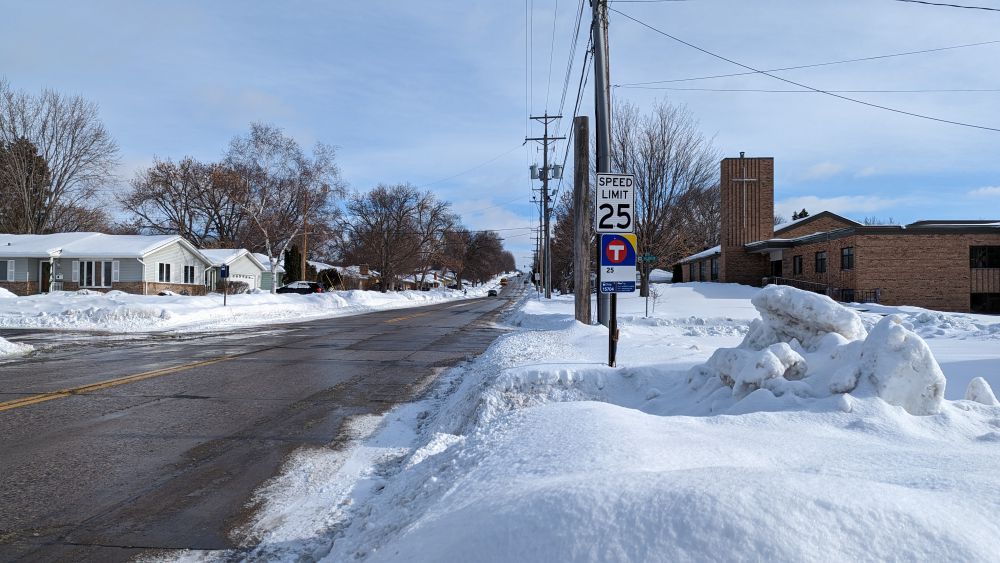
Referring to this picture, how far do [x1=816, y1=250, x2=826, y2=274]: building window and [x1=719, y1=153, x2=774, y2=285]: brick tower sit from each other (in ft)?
22.7

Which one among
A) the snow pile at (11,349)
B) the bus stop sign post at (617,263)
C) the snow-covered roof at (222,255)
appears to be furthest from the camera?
the snow-covered roof at (222,255)

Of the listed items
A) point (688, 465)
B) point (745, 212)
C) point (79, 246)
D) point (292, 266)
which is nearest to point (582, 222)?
point (688, 465)

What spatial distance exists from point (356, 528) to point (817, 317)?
5324 mm

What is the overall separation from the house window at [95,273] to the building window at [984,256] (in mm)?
50447

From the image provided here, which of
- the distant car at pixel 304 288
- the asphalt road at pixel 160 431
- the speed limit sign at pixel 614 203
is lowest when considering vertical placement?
the asphalt road at pixel 160 431

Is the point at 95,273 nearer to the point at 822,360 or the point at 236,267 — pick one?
the point at 236,267

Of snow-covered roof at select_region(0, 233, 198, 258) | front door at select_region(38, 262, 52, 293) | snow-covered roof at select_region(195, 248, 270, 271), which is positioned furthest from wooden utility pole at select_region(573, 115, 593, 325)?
snow-covered roof at select_region(195, 248, 270, 271)

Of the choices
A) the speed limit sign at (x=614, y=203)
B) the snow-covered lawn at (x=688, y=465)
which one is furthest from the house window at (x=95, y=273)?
the speed limit sign at (x=614, y=203)

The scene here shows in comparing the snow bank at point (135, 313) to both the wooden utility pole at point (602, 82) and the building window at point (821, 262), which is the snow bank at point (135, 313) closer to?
the wooden utility pole at point (602, 82)

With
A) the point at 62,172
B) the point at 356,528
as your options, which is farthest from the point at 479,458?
the point at 62,172

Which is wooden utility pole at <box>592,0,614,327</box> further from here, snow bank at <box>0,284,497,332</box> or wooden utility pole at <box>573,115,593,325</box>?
snow bank at <box>0,284,497,332</box>

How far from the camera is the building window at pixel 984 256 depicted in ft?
102

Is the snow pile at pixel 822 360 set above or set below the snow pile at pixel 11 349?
above

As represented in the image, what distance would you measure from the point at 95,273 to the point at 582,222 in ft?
133
